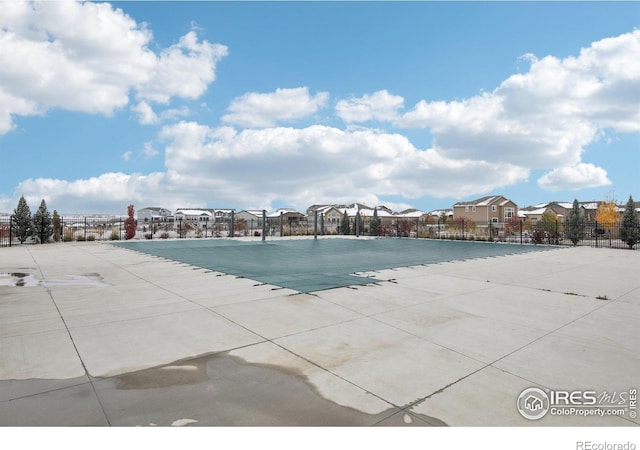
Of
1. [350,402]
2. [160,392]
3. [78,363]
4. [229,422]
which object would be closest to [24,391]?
[78,363]

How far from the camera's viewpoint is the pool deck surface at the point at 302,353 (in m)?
2.59

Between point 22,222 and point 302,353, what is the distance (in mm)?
22015

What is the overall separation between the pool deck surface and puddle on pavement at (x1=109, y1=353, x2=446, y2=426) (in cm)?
1

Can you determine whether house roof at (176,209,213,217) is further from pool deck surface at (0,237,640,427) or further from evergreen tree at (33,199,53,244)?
pool deck surface at (0,237,640,427)

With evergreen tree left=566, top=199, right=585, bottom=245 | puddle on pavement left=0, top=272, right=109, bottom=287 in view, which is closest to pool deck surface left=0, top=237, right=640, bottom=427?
puddle on pavement left=0, top=272, right=109, bottom=287

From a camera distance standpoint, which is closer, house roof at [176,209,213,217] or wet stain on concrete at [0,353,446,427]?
wet stain on concrete at [0,353,446,427]

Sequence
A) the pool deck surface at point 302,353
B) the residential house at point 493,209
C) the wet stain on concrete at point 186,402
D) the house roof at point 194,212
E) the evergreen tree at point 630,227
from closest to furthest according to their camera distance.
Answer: the wet stain on concrete at point 186,402 → the pool deck surface at point 302,353 → the evergreen tree at point 630,227 → the residential house at point 493,209 → the house roof at point 194,212

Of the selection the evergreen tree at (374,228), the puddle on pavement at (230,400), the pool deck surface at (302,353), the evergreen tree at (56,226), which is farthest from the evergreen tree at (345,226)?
the puddle on pavement at (230,400)

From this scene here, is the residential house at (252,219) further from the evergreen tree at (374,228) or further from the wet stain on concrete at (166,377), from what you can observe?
the wet stain on concrete at (166,377)

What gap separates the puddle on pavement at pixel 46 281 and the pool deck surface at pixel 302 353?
23 cm

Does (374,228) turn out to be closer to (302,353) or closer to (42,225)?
(42,225)

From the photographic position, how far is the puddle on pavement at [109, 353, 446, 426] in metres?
2.47

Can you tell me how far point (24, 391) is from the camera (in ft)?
9.27
